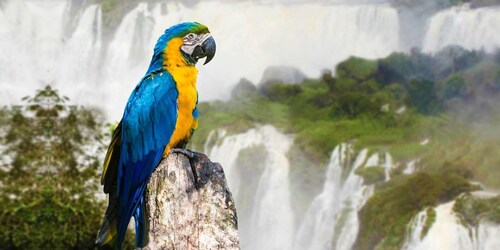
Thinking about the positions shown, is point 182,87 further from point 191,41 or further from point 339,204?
point 339,204

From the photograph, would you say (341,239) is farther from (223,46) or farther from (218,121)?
(223,46)

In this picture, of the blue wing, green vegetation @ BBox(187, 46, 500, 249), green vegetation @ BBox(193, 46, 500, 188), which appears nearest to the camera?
the blue wing

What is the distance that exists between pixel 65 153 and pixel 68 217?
72 centimetres

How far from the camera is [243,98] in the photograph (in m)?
6.82

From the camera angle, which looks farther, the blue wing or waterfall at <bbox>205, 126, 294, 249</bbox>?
waterfall at <bbox>205, 126, 294, 249</bbox>

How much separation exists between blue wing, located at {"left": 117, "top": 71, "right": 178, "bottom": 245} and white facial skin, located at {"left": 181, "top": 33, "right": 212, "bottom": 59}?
10 centimetres

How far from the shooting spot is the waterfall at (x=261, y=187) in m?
6.46

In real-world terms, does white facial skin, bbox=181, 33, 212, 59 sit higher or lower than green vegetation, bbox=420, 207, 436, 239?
lower

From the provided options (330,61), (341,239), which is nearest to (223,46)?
(330,61)

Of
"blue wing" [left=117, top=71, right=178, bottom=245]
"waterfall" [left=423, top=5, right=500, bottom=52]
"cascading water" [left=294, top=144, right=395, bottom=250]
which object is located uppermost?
"waterfall" [left=423, top=5, right=500, bottom=52]

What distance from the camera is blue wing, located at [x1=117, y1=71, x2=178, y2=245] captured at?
6.11 ft

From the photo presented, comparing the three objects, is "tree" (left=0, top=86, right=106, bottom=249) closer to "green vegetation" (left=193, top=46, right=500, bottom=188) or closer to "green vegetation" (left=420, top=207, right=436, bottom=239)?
"green vegetation" (left=193, top=46, right=500, bottom=188)

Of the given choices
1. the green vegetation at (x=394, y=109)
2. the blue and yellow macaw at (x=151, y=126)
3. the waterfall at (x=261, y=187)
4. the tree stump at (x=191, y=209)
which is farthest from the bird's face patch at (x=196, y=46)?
the waterfall at (x=261, y=187)

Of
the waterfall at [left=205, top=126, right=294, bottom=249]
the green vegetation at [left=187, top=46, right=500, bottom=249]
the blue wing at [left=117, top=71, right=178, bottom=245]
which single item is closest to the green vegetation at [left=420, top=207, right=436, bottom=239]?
the green vegetation at [left=187, top=46, right=500, bottom=249]
